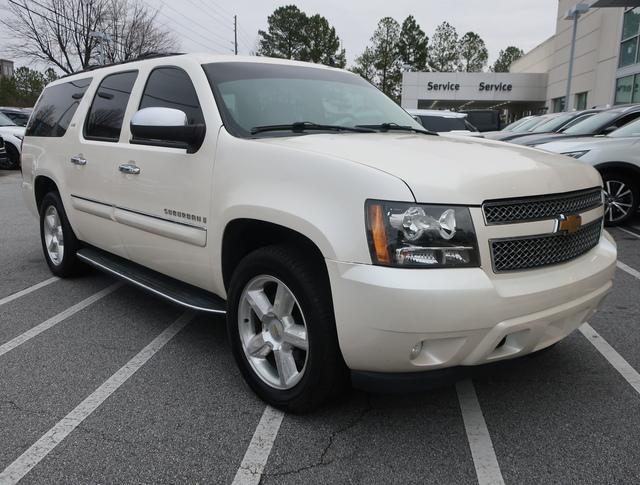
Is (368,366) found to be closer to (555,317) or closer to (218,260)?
(555,317)

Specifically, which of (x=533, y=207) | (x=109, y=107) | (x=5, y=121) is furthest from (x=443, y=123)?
(x=5, y=121)

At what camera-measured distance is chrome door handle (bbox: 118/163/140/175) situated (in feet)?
11.8

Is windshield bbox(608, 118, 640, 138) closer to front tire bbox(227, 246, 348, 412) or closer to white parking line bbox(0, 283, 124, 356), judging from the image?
front tire bbox(227, 246, 348, 412)

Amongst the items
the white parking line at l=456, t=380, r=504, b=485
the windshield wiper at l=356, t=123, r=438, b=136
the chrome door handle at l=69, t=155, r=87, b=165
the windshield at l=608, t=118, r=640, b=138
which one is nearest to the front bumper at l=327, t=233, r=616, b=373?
the white parking line at l=456, t=380, r=504, b=485

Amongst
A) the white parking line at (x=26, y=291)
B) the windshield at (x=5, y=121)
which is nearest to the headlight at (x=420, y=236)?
the white parking line at (x=26, y=291)

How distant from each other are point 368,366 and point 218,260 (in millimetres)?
1134

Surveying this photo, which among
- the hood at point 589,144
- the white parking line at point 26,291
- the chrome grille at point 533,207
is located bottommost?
the white parking line at point 26,291

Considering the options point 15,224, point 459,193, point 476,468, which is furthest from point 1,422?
point 15,224

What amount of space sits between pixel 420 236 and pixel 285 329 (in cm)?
88

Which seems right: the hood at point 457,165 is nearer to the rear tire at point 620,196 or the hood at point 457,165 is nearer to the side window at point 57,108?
the side window at point 57,108

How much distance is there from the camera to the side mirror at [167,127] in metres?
3.02

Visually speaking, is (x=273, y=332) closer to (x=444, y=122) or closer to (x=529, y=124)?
(x=444, y=122)

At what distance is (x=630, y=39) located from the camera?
2448 centimetres

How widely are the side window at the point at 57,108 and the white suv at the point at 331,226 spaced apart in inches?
34.8
